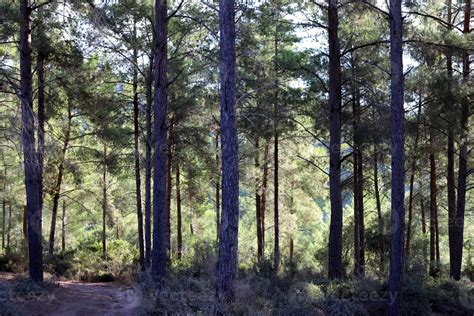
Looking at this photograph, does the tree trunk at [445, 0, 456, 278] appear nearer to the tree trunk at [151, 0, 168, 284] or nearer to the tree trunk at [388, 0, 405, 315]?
the tree trunk at [388, 0, 405, 315]

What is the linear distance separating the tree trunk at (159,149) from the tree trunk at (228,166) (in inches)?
131

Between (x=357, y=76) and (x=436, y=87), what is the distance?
7.99 feet

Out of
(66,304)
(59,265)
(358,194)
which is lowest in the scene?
(59,265)

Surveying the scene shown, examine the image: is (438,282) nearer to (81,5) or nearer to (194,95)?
(194,95)

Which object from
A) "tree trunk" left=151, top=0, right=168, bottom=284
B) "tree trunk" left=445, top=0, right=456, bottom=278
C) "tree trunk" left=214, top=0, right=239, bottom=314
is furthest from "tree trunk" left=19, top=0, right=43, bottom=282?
"tree trunk" left=445, top=0, right=456, bottom=278

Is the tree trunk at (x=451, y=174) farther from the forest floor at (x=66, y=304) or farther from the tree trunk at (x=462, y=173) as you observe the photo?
the forest floor at (x=66, y=304)

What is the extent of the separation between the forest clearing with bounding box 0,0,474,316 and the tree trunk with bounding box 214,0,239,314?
2 cm

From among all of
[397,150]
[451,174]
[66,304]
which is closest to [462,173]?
[451,174]

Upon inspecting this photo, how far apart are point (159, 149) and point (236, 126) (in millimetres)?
3370

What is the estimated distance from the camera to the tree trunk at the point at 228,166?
24.3 ft

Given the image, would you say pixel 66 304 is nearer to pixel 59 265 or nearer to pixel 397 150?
pixel 397 150

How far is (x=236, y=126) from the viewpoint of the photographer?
301 inches

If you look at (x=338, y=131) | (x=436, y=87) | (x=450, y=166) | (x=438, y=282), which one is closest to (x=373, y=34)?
(x=436, y=87)

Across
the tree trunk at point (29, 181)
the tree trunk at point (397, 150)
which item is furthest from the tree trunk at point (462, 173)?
the tree trunk at point (29, 181)
